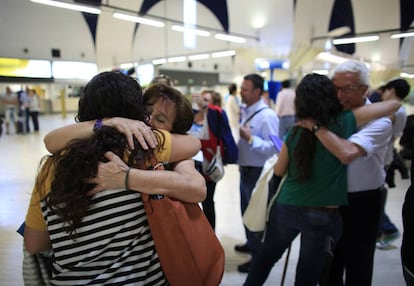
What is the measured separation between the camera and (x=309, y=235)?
4.99 ft

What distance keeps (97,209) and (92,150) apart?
0.17 m

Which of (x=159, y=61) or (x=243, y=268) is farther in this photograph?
(x=159, y=61)

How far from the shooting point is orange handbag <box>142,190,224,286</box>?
0.91m

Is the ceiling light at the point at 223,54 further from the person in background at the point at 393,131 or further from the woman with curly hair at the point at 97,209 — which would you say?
the woman with curly hair at the point at 97,209

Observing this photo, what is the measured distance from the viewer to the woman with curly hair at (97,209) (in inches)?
33.2

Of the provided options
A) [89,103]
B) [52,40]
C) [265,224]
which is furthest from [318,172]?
[52,40]

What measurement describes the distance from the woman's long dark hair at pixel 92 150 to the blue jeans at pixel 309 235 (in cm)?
94

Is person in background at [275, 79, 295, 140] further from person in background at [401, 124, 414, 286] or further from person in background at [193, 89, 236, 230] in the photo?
person in background at [401, 124, 414, 286]

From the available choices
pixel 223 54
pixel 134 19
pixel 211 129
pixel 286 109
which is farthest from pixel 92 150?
pixel 223 54

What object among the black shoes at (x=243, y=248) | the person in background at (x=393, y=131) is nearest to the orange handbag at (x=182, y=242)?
the person in background at (x=393, y=131)

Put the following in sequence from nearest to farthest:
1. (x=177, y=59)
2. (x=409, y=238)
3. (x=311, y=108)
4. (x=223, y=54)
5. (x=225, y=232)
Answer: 1. (x=409, y=238)
2. (x=311, y=108)
3. (x=225, y=232)
4. (x=177, y=59)
5. (x=223, y=54)

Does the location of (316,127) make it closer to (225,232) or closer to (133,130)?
(133,130)

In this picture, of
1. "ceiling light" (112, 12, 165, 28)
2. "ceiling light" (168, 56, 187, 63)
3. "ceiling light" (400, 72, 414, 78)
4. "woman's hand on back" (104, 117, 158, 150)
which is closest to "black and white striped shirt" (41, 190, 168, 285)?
"woman's hand on back" (104, 117, 158, 150)

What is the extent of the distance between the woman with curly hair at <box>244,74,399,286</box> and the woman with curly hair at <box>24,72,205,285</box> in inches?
32.5
